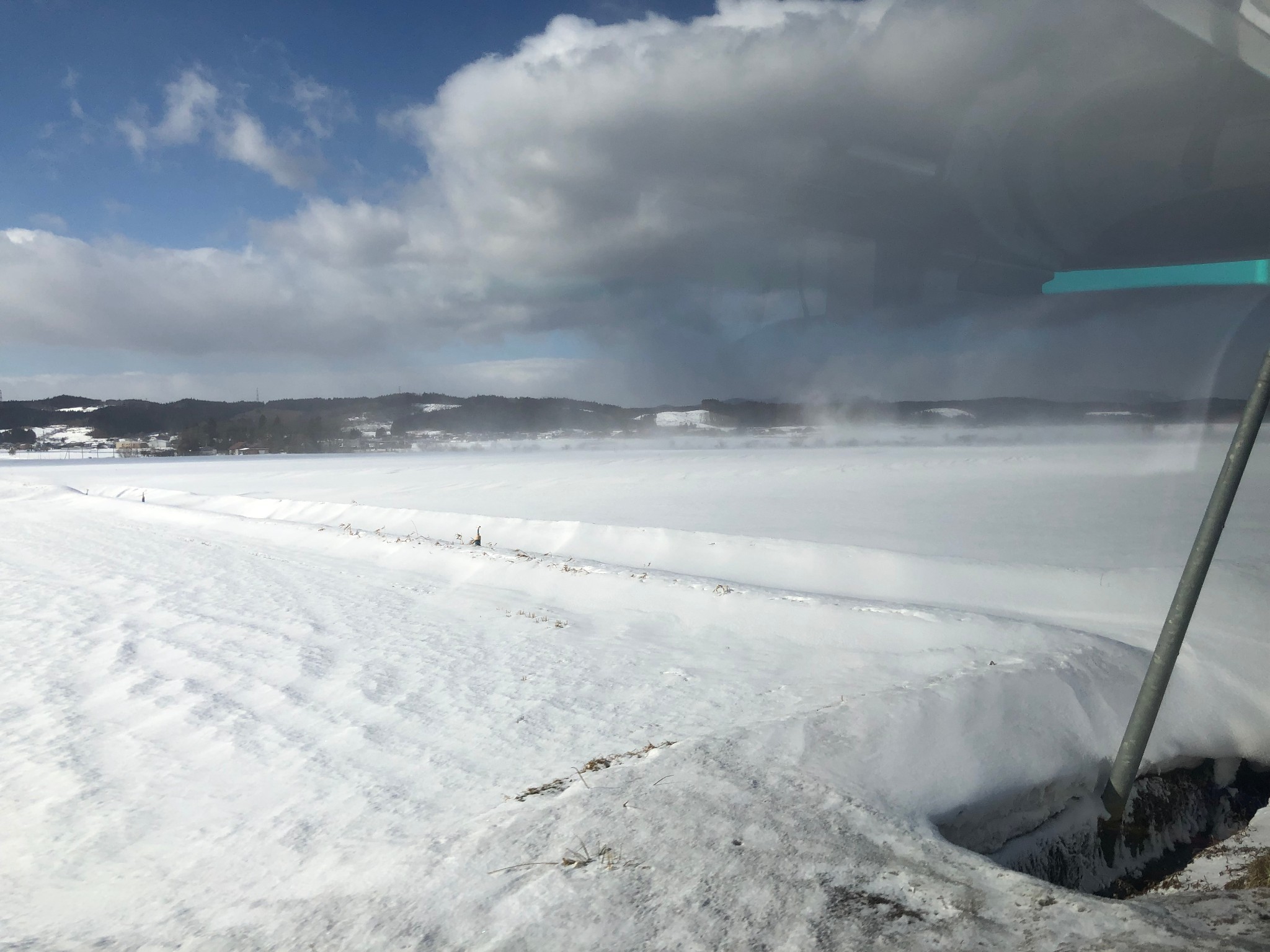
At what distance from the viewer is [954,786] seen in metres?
3.90

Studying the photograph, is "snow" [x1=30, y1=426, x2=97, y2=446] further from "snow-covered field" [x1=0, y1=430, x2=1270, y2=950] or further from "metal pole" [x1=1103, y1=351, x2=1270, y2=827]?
"metal pole" [x1=1103, y1=351, x2=1270, y2=827]

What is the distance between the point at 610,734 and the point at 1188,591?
11.9 feet

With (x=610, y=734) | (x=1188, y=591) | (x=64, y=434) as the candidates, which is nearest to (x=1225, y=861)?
(x=1188, y=591)

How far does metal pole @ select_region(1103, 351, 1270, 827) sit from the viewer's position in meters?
3.07

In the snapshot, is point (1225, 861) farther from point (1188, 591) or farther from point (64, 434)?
point (64, 434)

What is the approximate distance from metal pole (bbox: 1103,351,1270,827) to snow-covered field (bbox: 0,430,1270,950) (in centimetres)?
48

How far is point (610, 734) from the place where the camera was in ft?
17.3

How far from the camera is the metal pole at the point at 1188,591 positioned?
3072 millimetres

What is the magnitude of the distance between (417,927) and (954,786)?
280cm

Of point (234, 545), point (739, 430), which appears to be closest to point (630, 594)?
point (234, 545)

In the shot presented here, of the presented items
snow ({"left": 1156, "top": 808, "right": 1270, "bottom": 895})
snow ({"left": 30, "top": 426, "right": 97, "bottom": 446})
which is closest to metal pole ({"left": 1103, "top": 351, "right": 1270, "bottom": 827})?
snow ({"left": 1156, "top": 808, "right": 1270, "bottom": 895})

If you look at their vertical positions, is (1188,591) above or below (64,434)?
below

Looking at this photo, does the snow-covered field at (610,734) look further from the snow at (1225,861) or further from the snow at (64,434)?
the snow at (64,434)

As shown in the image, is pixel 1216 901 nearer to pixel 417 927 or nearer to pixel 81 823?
pixel 417 927
